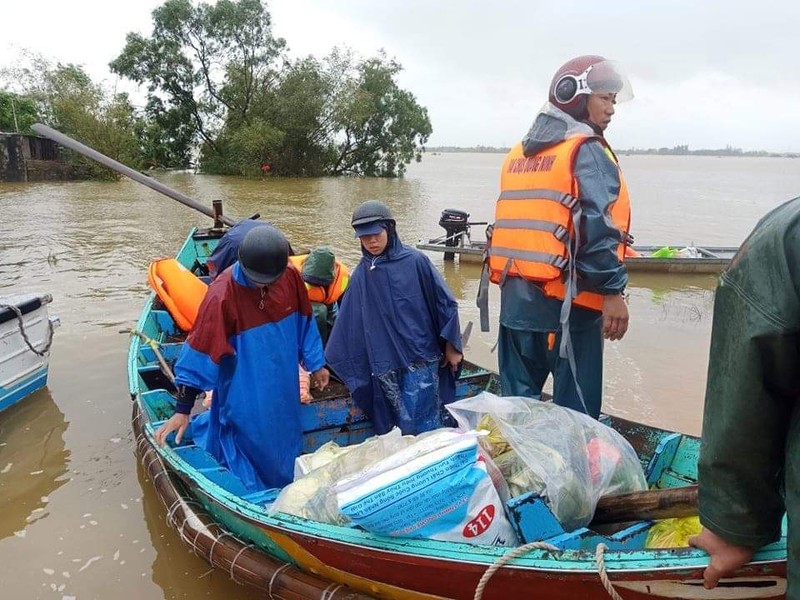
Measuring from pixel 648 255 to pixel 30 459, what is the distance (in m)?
10.7

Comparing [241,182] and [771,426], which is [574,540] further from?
[241,182]

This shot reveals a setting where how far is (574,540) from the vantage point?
2293 millimetres

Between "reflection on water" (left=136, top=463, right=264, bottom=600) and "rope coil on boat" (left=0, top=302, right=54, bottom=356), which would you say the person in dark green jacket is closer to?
"reflection on water" (left=136, top=463, right=264, bottom=600)

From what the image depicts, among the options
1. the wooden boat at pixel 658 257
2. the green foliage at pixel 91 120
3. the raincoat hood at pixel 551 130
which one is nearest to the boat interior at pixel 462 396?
the raincoat hood at pixel 551 130

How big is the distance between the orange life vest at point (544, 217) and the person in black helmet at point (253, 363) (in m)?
1.13

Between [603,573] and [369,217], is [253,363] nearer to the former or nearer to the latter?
[369,217]

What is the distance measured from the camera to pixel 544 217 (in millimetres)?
2926

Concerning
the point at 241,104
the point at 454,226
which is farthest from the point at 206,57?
the point at 454,226

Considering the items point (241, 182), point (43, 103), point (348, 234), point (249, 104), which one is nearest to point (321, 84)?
point (249, 104)

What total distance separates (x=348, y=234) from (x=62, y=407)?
1080 centimetres

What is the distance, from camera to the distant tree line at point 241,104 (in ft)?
109

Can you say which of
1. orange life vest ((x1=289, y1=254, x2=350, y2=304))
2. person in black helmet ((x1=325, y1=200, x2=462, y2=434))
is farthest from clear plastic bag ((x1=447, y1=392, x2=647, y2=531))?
orange life vest ((x1=289, y1=254, x2=350, y2=304))

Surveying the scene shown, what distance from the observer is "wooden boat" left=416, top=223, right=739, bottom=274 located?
11070 millimetres

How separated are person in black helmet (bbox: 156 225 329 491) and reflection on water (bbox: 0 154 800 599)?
2.39 feet
